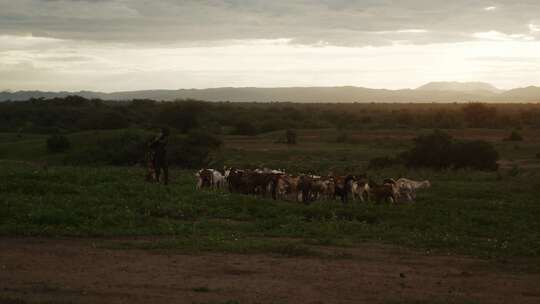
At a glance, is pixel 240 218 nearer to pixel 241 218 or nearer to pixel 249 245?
pixel 241 218

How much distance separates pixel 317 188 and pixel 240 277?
34.3ft

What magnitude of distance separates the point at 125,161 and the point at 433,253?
77.1 ft

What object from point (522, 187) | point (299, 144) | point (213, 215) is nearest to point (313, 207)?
point (213, 215)

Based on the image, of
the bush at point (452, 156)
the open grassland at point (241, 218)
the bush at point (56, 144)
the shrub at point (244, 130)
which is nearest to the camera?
the open grassland at point (241, 218)

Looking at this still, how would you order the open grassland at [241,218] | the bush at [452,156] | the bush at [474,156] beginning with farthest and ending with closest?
the bush at [452,156], the bush at [474,156], the open grassland at [241,218]

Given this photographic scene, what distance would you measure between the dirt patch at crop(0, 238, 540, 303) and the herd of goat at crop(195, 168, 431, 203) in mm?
6830

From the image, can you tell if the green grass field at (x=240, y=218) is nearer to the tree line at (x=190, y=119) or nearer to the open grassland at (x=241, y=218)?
the open grassland at (x=241, y=218)

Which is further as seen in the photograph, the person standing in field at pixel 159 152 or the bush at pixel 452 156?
the bush at pixel 452 156

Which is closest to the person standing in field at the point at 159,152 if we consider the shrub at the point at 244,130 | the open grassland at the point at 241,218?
the open grassland at the point at 241,218

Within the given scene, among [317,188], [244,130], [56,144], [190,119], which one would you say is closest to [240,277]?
[317,188]

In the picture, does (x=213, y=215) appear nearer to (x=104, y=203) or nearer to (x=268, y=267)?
(x=104, y=203)

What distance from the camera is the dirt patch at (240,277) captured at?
440 inches

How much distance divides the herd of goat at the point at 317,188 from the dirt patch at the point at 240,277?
22.4 feet

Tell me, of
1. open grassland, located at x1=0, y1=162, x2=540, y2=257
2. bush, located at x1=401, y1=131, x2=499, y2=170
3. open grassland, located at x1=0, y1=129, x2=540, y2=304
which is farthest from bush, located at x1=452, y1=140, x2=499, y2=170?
open grassland, located at x1=0, y1=162, x2=540, y2=257
